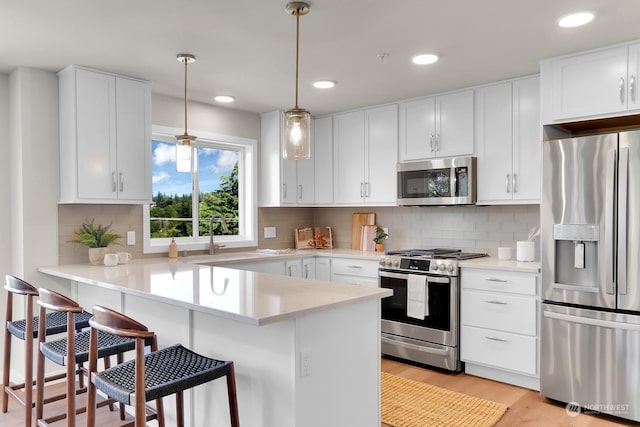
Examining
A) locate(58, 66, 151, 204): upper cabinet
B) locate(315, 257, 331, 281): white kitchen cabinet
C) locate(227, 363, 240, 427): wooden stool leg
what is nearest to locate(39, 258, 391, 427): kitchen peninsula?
locate(227, 363, 240, 427): wooden stool leg

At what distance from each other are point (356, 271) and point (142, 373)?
2.87m

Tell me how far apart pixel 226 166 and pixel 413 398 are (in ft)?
9.26

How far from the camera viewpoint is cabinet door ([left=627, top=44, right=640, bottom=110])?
286cm

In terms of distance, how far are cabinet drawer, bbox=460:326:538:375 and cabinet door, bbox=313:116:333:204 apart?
202cm

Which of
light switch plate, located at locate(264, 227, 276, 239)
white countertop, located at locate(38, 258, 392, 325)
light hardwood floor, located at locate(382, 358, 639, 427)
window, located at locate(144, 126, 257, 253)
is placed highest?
window, located at locate(144, 126, 257, 253)

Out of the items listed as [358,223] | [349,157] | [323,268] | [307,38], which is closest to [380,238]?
[358,223]

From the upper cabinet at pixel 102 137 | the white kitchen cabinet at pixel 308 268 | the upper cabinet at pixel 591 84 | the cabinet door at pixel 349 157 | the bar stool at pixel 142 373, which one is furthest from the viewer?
the cabinet door at pixel 349 157

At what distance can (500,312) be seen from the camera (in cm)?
347

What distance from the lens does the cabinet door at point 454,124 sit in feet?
12.9

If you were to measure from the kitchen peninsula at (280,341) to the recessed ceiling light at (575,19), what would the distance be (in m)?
1.73

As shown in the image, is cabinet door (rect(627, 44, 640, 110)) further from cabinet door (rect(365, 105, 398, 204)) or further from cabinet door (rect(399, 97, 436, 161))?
cabinet door (rect(365, 105, 398, 204))

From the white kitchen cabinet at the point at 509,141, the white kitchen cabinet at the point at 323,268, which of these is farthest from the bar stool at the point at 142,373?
the white kitchen cabinet at the point at 509,141

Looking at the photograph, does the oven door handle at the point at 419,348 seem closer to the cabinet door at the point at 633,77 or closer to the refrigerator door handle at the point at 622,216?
the refrigerator door handle at the point at 622,216

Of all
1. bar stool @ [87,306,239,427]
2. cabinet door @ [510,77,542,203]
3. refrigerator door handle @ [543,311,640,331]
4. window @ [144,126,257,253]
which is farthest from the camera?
window @ [144,126,257,253]
